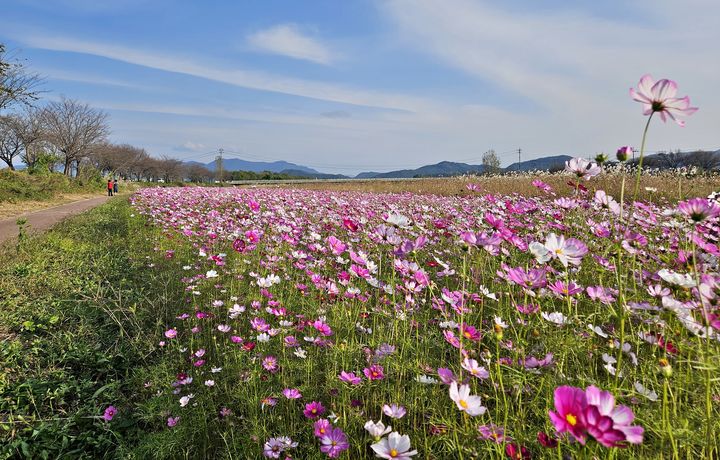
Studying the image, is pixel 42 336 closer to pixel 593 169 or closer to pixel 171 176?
pixel 593 169

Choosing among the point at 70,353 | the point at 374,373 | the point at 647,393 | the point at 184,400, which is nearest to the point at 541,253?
the point at 647,393

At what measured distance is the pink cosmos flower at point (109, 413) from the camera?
77.2 inches

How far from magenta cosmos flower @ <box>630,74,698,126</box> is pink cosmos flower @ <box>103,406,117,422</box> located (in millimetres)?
2560

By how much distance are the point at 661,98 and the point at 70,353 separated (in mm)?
3407

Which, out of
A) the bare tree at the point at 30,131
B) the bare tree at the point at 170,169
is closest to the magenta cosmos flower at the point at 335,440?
the bare tree at the point at 30,131

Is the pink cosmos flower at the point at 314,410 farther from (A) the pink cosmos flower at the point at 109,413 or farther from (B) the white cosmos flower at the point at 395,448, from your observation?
(A) the pink cosmos flower at the point at 109,413

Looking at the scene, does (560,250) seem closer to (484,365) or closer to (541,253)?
(541,253)

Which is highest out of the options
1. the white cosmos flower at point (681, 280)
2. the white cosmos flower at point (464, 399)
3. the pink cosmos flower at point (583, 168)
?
the pink cosmos flower at point (583, 168)

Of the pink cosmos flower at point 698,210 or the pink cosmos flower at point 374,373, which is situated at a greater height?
the pink cosmos flower at point 698,210

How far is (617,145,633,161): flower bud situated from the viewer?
3.46 feet

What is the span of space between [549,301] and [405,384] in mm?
1052

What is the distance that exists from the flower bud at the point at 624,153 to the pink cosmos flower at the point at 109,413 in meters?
2.48

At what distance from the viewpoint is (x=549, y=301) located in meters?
2.26

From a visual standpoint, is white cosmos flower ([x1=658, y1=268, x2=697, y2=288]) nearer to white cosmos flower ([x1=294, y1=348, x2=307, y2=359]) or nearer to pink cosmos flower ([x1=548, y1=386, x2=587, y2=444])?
pink cosmos flower ([x1=548, y1=386, x2=587, y2=444])
